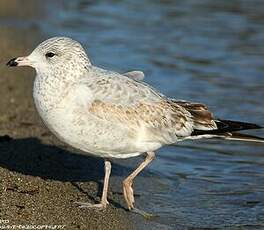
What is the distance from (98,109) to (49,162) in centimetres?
176

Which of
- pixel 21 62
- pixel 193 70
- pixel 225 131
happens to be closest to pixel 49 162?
pixel 21 62

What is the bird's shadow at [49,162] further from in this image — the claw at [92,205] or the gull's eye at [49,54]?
the gull's eye at [49,54]

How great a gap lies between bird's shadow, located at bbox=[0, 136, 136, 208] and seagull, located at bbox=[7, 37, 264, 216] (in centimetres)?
78

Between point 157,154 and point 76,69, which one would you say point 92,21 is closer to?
point 157,154

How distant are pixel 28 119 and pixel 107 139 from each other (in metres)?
3.16

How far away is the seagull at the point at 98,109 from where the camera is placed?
7055 millimetres

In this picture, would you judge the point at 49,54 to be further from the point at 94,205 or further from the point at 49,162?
the point at 49,162

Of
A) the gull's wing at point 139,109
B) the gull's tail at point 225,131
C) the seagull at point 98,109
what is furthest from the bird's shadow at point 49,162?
the gull's tail at point 225,131

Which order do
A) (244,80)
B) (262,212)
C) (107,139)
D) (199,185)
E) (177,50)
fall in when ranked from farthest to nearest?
(177,50) → (244,80) → (199,185) → (262,212) → (107,139)

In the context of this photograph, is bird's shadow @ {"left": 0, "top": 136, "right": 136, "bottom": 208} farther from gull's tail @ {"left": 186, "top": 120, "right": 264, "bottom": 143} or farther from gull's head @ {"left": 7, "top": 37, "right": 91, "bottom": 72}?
gull's head @ {"left": 7, "top": 37, "right": 91, "bottom": 72}

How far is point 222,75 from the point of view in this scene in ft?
41.1

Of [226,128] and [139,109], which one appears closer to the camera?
[139,109]

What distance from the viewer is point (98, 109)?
7.08 meters

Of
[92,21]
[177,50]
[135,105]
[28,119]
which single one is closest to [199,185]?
[135,105]
